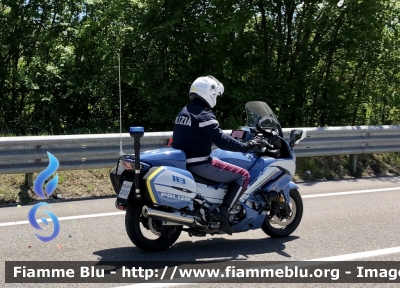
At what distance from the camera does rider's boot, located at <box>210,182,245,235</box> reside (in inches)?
243

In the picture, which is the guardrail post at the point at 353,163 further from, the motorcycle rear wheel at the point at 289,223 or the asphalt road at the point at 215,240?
the motorcycle rear wheel at the point at 289,223

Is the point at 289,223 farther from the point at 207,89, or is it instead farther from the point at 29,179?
the point at 29,179

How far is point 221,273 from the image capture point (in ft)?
17.7

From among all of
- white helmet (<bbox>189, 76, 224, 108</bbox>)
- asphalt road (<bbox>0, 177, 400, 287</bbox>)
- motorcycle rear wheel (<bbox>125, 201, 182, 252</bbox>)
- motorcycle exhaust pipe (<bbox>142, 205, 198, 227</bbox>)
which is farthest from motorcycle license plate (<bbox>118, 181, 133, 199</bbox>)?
white helmet (<bbox>189, 76, 224, 108</bbox>)

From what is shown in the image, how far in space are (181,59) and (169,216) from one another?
9.53 meters

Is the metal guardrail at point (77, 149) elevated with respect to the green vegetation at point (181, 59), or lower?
lower

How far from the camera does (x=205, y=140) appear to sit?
615 cm

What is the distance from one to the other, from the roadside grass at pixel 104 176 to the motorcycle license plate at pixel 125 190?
10.7 ft

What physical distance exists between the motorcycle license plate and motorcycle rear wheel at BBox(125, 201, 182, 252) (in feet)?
0.39

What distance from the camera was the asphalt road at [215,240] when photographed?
5.90 m

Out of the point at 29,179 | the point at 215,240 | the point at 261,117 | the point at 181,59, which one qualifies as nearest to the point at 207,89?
the point at 261,117

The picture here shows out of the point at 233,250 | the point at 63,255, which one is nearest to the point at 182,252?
the point at 233,250

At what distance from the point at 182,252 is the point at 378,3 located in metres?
9.71

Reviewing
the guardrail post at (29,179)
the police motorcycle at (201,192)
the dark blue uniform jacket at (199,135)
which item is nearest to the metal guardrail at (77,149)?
the guardrail post at (29,179)
